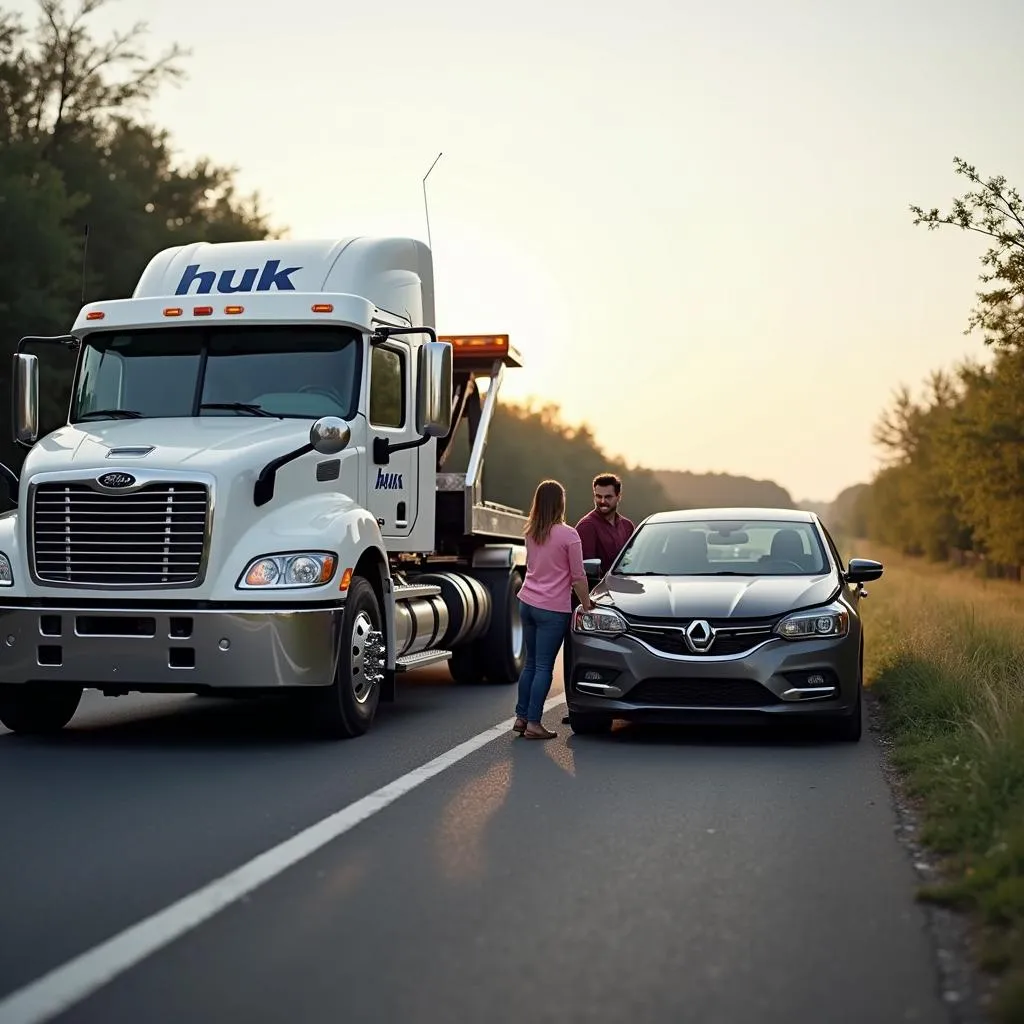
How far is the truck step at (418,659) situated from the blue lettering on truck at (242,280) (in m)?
3.06

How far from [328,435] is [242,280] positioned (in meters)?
2.61

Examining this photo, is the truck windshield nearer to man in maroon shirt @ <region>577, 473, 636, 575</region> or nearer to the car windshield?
the car windshield

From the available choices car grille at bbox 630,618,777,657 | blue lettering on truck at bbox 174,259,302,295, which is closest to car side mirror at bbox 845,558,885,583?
car grille at bbox 630,618,777,657

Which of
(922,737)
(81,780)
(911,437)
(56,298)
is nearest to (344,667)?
(81,780)

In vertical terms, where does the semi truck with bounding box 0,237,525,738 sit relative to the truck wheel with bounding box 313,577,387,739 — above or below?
above

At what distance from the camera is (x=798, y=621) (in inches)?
419

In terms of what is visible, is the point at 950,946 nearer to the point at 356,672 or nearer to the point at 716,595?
the point at 716,595

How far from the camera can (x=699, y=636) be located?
10.6 m

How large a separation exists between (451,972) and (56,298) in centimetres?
3540

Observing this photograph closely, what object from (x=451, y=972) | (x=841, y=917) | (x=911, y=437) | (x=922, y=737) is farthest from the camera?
(x=911, y=437)

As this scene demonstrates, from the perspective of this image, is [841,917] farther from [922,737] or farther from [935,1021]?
[922,737]

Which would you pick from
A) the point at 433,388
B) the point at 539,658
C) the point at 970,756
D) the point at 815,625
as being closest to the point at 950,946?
the point at 970,756

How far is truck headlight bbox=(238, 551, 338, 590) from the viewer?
392 inches

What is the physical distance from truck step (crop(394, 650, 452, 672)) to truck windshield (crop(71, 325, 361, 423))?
1872 mm
